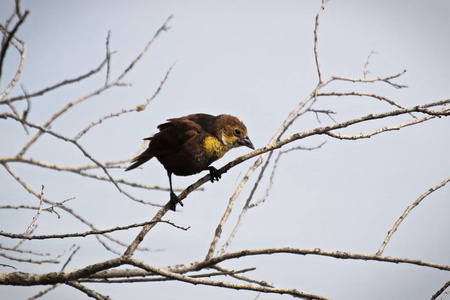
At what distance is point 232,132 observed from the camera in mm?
4355

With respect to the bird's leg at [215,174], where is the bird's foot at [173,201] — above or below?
below

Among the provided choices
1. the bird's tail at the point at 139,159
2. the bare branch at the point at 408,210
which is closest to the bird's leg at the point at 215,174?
the bird's tail at the point at 139,159

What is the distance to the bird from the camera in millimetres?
4211

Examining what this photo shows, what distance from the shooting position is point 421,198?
3.15 meters

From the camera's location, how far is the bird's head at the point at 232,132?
171 inches

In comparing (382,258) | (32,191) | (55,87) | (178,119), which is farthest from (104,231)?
(32,191)

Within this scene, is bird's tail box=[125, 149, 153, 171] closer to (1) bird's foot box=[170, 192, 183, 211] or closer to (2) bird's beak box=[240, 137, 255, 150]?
(1) bird's foot box=[170, 192, 183, 211]

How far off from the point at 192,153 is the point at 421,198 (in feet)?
6.02

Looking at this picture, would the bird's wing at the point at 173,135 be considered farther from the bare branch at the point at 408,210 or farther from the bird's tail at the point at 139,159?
the bare branch at the point at 408,210

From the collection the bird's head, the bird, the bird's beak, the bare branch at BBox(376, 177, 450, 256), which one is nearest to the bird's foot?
the bird

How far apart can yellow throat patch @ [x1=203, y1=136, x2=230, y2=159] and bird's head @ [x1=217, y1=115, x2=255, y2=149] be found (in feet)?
0.13

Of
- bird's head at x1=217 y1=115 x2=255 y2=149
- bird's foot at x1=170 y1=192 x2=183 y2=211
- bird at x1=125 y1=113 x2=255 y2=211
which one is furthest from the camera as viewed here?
bird's head at x1=217 y1=115 x2=255 y2=149

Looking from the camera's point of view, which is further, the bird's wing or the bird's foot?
the bird's wing

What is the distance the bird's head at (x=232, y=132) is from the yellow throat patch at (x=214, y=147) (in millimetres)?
40
